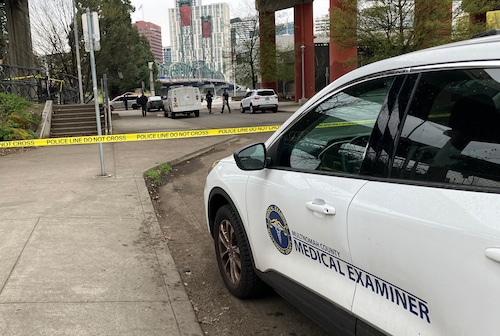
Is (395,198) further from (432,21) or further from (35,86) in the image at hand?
(432,21)

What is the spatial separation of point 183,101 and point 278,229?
25.3 metres

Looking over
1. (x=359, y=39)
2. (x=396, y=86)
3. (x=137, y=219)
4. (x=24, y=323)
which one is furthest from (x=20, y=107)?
(x=359, y=39)

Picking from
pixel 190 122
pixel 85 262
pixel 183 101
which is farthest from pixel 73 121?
pixel 85 262

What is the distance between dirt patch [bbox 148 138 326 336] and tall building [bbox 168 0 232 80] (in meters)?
92.4

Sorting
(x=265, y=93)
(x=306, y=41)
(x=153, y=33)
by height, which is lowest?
(x=265, y=93)

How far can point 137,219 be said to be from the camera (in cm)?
575

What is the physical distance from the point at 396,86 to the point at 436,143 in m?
0.35

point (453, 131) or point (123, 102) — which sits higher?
point (123, 102)

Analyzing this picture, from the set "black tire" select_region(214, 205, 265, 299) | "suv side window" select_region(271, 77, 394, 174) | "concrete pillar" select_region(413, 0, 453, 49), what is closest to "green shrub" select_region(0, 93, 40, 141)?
"black tire" select_region(214, 205, 265, 299)

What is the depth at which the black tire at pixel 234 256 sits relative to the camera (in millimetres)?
3402

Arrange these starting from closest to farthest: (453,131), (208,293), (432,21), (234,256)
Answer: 1. (453,131)
2. (234,256)
3. (208,293)
4. (432,21)

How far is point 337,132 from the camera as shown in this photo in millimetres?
2703

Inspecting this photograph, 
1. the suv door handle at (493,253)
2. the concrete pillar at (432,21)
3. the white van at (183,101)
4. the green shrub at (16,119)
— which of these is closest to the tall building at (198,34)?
the white van at (183,101)

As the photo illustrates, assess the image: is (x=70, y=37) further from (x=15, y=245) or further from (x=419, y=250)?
(x=419, y=250)
